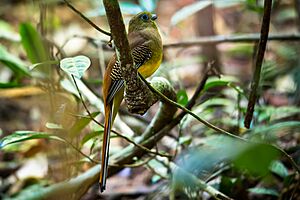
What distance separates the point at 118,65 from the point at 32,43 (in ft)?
3.45

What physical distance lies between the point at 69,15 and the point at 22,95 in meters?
1.47

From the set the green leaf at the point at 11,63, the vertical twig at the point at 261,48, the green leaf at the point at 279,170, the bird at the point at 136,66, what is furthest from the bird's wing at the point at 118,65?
the green leaf at the point at 11,63

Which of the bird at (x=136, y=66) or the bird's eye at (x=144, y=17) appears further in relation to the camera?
the bird's eye at (x=144, y=17)

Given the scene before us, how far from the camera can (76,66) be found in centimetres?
156

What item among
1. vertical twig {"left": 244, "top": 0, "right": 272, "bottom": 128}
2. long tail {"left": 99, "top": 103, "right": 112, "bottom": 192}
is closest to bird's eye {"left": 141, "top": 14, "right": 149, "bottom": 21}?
long tail {"left": 99, "top": 103, "right": 112, "bottom": 192}

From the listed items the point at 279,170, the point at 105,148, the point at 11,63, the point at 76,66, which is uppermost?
the point at 76,66

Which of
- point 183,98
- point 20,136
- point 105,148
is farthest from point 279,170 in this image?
point 20,136

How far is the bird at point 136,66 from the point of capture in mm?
1927

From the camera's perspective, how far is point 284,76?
386 centimetres

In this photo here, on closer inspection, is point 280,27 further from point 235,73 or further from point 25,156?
point 25,156

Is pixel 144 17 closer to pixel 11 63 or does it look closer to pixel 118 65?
pixel 118 65

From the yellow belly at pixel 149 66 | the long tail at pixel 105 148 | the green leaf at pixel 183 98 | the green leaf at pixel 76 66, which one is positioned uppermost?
the green leaf at pixel 76 66

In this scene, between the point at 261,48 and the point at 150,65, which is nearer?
the point at 261,48

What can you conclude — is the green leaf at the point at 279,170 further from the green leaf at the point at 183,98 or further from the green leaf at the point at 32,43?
the green leaf at the point at 32,43
